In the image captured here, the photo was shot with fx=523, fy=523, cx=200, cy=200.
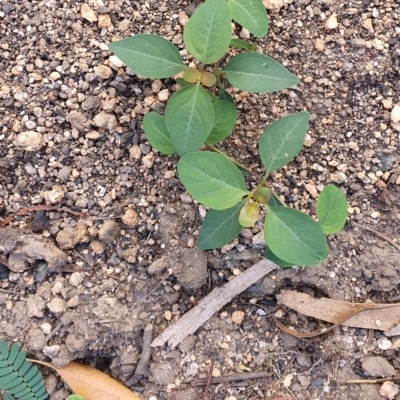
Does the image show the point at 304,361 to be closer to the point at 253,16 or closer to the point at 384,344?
the point at 384,344

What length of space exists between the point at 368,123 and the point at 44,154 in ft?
3.98

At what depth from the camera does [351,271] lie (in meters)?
1.93

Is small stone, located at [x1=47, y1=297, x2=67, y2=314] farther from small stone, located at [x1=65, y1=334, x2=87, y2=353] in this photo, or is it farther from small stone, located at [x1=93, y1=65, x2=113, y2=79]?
small stone, located at [x1=93, y1=65, x2=113, y2=79]

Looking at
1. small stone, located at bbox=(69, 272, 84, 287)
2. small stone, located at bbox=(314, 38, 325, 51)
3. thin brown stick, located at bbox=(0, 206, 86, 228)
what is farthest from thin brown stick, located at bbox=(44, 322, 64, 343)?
small stone, located at bbox=(314, 38, 325, 51)

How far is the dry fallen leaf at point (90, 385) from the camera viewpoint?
1913 millimetres

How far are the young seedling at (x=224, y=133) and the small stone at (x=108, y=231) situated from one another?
1.16ft

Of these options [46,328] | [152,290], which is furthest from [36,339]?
[152,290]

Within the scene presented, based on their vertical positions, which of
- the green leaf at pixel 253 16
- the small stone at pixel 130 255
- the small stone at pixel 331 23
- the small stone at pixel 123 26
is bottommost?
the small stone at pixel 130 255

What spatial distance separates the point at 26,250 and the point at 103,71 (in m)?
0.71

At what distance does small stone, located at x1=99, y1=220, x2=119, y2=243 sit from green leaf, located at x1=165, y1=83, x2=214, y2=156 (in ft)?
1.53

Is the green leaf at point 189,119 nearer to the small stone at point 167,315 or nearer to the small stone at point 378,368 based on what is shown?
the small stone at point 167,315

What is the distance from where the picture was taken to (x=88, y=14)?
1.95 metres

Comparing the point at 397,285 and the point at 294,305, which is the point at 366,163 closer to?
the point at 397,285

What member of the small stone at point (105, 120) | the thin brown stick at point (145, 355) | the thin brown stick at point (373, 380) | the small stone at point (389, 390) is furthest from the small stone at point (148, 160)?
the small stone at point (389, 390)
